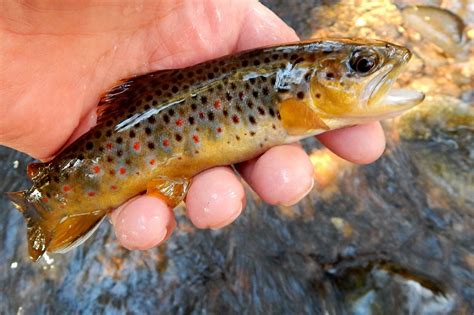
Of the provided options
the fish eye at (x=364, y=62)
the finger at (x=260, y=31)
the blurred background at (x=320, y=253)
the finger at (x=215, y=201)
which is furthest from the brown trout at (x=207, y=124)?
the blurred background at (x=320, y=253)

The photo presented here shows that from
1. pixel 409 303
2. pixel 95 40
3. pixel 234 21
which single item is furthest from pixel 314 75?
pixel 409 303

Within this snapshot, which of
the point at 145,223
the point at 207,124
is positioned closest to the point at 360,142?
the point at 207,124

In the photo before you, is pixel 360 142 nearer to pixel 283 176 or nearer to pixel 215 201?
pixel 283 176

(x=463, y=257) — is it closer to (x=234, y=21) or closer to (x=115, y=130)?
(x=234, y=21)

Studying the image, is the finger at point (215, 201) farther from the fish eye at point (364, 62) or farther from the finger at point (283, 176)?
the fish eye at point (364, 62)

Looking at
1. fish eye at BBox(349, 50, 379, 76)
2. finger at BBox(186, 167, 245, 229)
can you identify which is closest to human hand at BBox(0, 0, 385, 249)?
finger at BBox(186, 167, 245, 229)

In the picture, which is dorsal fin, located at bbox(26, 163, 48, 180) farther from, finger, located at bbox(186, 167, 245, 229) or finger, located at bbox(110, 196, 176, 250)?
finger, located at bbox(186, 167, 245, 229)
